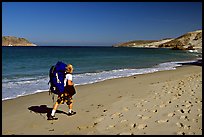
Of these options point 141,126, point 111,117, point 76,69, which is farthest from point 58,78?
point 76,69

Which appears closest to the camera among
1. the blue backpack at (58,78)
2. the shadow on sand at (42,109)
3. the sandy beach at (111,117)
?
the sandy beach at (111,117)

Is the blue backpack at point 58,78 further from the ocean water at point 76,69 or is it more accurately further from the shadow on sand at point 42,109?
the ocean water at point 76,69

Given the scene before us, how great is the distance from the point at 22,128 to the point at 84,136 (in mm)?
1853

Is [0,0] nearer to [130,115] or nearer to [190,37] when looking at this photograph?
[130,115]

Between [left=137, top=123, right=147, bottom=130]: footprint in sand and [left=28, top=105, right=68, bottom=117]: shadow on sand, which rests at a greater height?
[left=137, top=123, right=147, bottom=130]: footprint in sand

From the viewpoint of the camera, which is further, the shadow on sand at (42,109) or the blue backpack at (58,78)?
the shadow on sand at (42,109)

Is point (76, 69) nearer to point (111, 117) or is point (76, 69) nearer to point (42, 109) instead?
point (42, 109)

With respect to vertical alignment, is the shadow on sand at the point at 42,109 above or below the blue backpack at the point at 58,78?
below

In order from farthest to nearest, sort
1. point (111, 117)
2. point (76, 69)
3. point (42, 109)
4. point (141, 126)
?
1. point (76, 69)
2. point (42, 109)
3. point (111, 117)
4. point (141, 126)

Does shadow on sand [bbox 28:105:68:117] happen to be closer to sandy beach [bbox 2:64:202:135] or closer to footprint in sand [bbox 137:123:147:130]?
sandy beach [bbox 2:64:202:135]

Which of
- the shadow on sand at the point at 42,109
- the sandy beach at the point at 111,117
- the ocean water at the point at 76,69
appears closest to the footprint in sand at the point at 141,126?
the sandy beach at the point at 111,117

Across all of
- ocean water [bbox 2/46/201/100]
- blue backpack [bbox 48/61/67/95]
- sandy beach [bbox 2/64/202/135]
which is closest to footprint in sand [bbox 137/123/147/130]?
sandy beach [bbox 2/64/202/135]

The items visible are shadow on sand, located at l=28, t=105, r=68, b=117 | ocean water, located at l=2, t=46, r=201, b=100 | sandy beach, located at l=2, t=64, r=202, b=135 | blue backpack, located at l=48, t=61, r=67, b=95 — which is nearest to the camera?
sandy beach, located at l=2, t=64, r=202, b=135

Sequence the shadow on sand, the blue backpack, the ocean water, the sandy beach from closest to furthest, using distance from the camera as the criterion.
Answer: the sandy beach < the blue backpack < the shadow on sand < the ocean water
